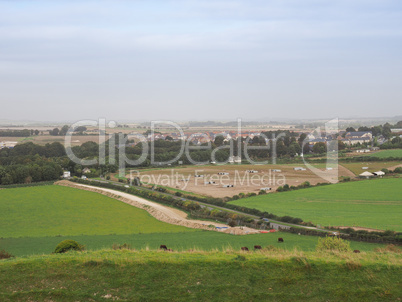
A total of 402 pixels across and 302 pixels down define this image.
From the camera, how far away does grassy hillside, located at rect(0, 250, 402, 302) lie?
10.3 metres

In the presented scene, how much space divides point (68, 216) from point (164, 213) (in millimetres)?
7884

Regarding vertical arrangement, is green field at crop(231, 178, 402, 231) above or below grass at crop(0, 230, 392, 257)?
below

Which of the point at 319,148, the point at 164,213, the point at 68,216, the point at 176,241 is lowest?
the point at 68,216

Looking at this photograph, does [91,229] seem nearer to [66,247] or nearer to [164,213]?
[164,213]

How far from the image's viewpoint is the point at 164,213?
33.2 m

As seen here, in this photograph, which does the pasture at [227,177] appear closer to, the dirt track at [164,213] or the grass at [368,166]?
the grass at [368,166]

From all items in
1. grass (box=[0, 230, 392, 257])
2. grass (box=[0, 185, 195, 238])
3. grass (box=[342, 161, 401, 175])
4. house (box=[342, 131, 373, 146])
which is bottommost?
grass (box=[0, 185, 195, 238])

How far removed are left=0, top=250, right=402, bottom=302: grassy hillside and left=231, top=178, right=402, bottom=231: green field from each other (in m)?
15.1

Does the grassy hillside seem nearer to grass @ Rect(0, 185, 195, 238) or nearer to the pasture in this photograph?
grass @ Rect(0, 185, 195, 238)

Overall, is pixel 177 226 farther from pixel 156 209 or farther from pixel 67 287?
pixel 67 287

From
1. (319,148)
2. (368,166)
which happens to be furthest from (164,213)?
(319,148)

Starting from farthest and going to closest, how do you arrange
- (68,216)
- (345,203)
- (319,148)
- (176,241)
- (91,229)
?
(319,148), (345,203), (68,216), (91,229), (176,241)

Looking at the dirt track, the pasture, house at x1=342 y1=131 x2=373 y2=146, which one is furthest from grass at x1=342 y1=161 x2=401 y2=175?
house at x1=342 y1=131 x2=373 y2=146

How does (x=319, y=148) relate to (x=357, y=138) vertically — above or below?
below
